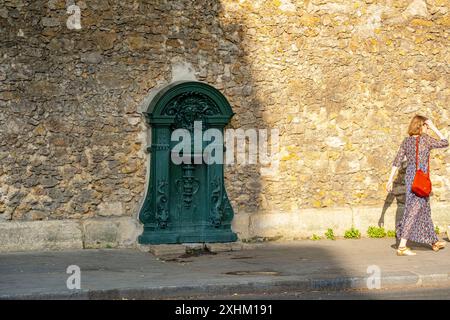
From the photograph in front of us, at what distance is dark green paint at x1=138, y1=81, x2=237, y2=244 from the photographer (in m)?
11.7

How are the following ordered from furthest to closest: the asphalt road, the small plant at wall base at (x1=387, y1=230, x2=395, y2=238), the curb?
the small plant at wall base at (x1=387, y1=230, x2=395, y2=238)
the asphalt road
the curb

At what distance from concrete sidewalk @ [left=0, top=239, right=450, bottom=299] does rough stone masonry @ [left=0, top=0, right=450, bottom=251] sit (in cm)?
59

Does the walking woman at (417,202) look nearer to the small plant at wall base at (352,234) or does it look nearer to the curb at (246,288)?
the small plant at wall base at (352,234)

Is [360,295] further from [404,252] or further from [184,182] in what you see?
[184,182]

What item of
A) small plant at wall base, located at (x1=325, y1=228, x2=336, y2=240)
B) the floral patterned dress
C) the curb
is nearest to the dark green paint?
small plant at wall base, located at (x1=325, y1=228, x2=336, y2=240)

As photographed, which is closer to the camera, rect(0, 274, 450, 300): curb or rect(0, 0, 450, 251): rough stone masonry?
rect(0, 274, 450, 300): curb

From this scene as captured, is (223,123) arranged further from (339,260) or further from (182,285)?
(182,285)

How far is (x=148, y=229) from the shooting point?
460 inches

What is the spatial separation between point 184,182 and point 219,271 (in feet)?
7.28

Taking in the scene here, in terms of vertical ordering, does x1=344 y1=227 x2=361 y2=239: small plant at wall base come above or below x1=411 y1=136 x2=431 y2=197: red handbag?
below

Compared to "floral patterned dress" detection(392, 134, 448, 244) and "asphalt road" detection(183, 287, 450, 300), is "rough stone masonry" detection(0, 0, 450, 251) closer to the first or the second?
"floral patterned dress" detection(392, 134, 448, 244)

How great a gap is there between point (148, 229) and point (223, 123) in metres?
1.72
